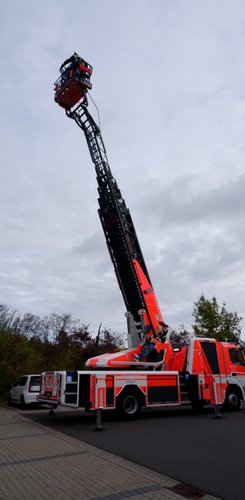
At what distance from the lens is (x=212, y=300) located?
98.8ft

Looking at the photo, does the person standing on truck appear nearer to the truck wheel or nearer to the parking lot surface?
the truck wheel

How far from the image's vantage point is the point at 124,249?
47.4ft

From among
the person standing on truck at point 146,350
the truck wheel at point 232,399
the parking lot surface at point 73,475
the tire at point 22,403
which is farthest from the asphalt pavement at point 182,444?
the tire at point 22,403

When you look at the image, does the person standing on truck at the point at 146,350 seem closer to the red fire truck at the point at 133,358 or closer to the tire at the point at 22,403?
the red fire truck at the point at 133,358

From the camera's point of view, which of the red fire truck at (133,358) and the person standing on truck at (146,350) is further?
the person standing on truck at (146,350)

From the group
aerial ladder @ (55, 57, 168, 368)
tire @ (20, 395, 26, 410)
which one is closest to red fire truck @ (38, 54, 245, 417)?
aerial ladder @ (55, 57, 168, 368)

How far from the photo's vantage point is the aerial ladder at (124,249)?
1430 cm

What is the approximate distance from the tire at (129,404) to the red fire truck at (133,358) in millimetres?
28

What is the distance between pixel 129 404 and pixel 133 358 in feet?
5.95

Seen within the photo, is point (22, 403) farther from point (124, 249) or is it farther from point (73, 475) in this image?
Result: point (73, 475)

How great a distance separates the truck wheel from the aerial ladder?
11.7 feet

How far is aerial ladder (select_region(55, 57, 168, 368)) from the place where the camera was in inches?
563

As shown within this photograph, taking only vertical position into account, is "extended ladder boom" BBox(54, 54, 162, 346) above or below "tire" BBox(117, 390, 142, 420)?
above

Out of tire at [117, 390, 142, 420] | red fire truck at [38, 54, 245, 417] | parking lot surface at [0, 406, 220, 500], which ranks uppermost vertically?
red fire truck at [38, 54, 245, 417]
